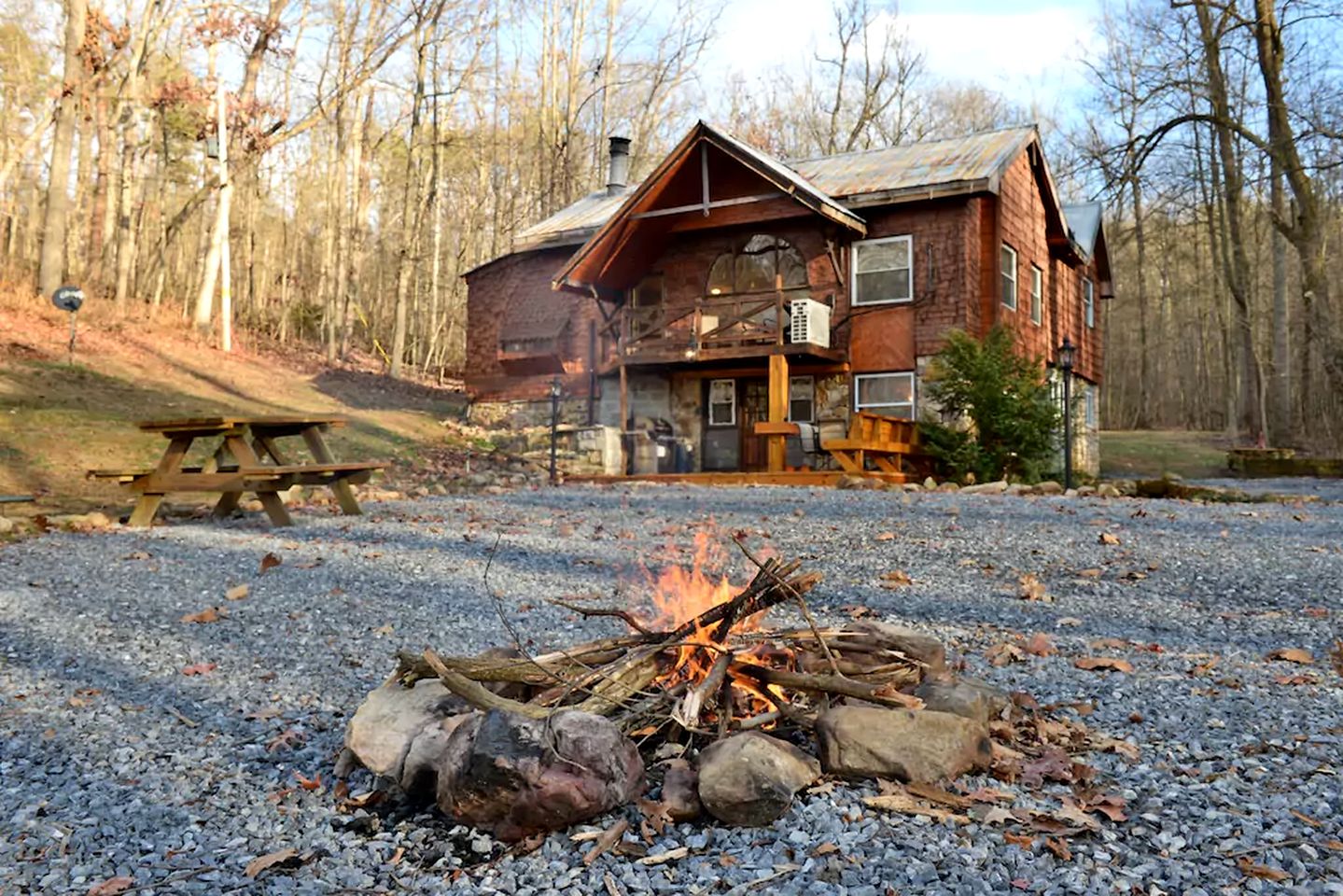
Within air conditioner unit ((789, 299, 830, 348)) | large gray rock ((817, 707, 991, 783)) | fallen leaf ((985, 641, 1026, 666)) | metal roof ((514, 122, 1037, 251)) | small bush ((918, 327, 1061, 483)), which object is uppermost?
metal roof ((514, 122, 1037, 251))

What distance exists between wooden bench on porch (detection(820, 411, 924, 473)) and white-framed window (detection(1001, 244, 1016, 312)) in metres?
4.08

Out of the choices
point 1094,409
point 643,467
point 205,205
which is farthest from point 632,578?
point 205,205

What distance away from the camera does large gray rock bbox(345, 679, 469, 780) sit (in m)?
2.77

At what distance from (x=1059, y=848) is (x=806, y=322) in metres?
13.8

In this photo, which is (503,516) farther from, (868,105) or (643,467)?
(868,105)

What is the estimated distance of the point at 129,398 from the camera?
1495 centimetres

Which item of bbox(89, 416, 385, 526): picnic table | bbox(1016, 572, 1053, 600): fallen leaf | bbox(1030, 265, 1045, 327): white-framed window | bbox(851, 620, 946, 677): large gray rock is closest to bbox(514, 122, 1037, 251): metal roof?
bbox(1030, 265, 1045, 327): white-framed window

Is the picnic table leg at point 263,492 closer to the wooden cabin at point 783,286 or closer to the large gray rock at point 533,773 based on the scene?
Answer: the large gray rock at point 533,773

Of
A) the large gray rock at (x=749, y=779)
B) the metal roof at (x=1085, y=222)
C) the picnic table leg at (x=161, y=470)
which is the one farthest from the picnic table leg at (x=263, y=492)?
the metal roof at (x=1085, y=222)

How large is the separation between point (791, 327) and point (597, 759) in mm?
13805

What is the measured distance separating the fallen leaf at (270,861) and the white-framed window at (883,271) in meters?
15.4

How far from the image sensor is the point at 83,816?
2.55 metres

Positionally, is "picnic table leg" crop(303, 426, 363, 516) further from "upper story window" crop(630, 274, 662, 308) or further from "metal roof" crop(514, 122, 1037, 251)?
"upper story window" crop(630, 274, 662, 308)

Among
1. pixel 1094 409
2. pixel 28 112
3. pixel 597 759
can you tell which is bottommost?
pixel 597 759
